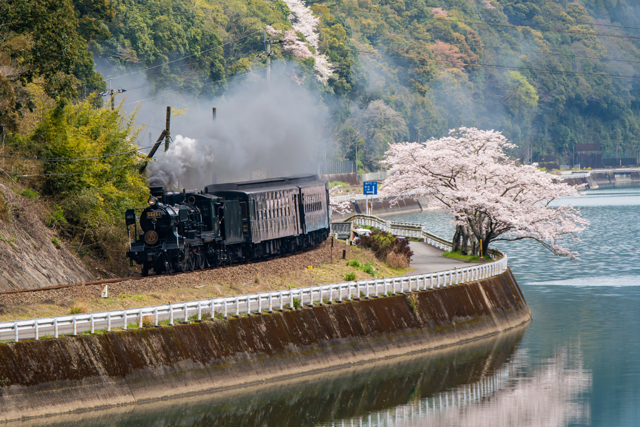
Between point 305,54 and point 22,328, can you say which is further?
point 305,54

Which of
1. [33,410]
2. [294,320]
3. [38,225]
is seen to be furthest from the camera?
[38,225]

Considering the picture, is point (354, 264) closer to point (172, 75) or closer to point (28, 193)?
point (28, 193)

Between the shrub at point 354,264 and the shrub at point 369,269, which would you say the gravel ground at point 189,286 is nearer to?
the shrub at point 354,264

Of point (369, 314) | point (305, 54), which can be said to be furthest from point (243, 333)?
point (305, 54)

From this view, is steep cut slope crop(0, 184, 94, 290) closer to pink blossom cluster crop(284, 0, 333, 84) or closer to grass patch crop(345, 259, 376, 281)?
grass patch crop(345, 259, 376, 281)

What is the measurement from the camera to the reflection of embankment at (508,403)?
26703mm

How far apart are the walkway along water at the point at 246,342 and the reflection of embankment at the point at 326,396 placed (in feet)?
1.39

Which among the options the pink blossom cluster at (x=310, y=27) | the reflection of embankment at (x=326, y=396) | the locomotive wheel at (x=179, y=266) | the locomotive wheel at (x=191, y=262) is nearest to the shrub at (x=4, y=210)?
the locomotive wheel at (x=179, y=266)

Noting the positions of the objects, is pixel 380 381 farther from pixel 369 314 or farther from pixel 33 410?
pixel 33 410

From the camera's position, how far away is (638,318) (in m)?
44.4

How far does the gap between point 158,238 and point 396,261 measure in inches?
585

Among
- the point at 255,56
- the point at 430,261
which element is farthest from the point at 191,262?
the point at 255,56

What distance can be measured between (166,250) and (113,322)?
894cm

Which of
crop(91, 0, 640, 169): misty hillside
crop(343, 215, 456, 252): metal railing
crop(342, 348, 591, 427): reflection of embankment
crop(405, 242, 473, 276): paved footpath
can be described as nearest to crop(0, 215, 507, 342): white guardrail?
crop(405, 242, 473, 276): paved footpath
